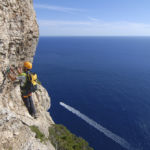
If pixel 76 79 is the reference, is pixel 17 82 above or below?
above

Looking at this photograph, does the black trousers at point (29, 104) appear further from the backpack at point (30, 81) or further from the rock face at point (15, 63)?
the backpack at point (30, 81)

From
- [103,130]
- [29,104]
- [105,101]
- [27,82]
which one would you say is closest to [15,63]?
[27,82]

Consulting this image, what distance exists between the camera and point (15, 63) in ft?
43.5

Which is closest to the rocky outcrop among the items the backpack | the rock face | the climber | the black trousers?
the rock face

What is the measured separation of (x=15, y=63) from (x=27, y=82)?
1.93 m

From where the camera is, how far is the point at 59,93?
220ft

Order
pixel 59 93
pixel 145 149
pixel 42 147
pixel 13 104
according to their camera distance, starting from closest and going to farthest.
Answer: pixel 42 147, pixel 13 104, pixel 145 149, pixel 59 93

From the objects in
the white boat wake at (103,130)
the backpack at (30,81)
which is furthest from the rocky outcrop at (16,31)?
the white boat wake at (103,130)

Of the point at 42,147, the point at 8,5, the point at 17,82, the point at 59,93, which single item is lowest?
the point at 59,93

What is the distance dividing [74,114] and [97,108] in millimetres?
9378

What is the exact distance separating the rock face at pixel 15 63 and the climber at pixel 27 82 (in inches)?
20.3

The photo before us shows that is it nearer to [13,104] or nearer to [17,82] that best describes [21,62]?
[17,82]

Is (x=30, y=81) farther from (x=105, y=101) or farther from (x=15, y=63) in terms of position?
(x=105, y=101)

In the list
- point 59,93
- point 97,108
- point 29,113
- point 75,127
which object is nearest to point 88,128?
point 75,127
